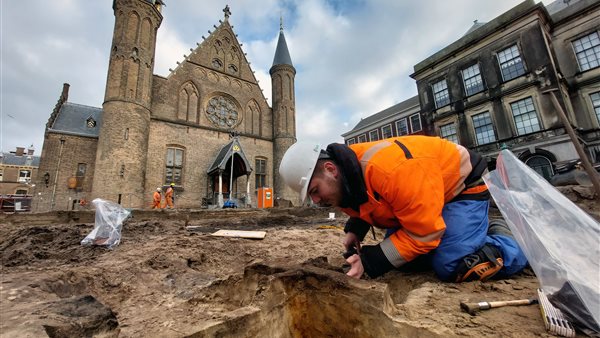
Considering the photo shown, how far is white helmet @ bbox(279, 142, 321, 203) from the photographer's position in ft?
6.08

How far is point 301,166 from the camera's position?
1875 mm

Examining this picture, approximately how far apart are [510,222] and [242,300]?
2046 millimetres

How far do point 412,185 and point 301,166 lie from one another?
0.77m

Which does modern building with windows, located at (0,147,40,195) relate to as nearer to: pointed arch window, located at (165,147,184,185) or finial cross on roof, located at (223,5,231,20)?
pointed arch window, located at (165,147,184,185)

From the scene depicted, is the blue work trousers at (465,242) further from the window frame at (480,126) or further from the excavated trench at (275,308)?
the window frame at (480,126)

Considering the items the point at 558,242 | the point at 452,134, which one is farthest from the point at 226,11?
the point at 558,242


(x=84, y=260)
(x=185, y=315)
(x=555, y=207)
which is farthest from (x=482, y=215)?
(x=84, y=260)

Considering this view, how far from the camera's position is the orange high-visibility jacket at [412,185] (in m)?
1.53

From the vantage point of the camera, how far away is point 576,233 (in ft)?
3.70

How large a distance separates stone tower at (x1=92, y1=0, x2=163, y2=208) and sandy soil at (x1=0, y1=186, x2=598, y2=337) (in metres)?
11.0

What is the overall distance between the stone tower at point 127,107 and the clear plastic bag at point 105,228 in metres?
10.3

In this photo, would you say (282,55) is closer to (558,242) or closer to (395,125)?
(395,125)

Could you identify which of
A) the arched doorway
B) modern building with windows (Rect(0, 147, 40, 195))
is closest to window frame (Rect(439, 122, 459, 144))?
the arched doorway

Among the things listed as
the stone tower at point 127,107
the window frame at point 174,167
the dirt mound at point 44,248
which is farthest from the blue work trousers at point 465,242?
the window frame at point 174,167
